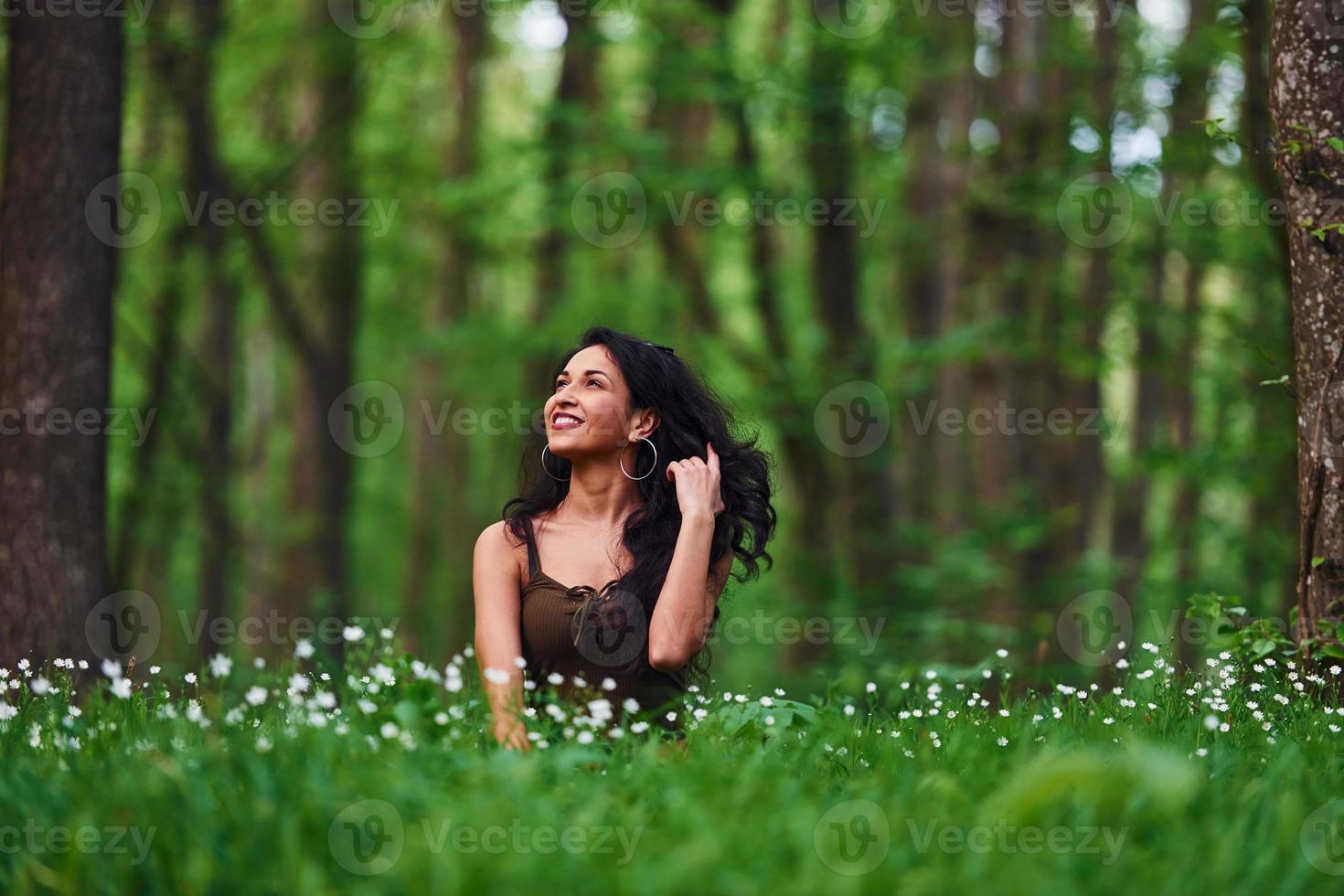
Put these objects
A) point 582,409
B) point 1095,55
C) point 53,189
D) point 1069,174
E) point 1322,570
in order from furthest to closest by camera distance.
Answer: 1. point 1095,55
2. point 1069,174
3. point 53,189
4. point 582,409
5. point 1322,570

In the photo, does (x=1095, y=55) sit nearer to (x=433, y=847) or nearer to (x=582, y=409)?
(x=582, y=409)

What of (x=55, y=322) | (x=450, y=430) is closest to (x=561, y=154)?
(x=55, y=322)

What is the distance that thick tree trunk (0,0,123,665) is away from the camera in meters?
5.97

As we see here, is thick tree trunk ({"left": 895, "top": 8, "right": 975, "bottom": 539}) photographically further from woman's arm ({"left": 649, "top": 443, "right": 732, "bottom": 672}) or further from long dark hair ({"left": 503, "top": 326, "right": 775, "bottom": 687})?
woman's arm ({"left": 649, "top": 443, "right": 732, "bottom": 672})

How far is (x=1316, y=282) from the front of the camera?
4.83 m

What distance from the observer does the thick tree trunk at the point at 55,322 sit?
597cm

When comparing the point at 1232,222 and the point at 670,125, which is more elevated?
the point at 670,125

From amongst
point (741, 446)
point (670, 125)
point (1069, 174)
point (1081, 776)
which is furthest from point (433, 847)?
point (670, 125)

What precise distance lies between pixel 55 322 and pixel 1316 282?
5.75 meters

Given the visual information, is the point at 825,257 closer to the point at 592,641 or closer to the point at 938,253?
the point at 938,253

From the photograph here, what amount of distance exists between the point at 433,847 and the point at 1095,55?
12.2 meters

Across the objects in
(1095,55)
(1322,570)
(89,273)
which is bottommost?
(1322,570)

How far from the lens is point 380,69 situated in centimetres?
1714

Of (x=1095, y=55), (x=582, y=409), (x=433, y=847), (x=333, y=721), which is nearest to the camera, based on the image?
(x=433, y=847)
